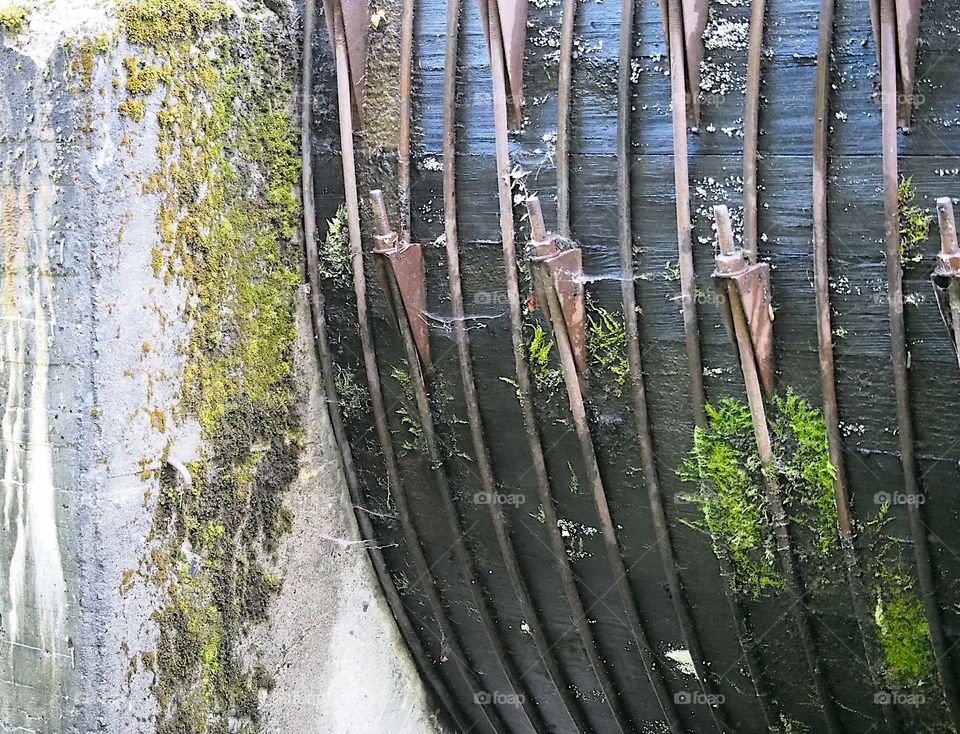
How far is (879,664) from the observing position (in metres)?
3.22

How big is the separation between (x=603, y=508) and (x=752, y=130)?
1350mm

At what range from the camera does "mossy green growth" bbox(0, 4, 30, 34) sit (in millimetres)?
3527

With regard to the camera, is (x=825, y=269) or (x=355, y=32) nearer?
(x=825, y=269)

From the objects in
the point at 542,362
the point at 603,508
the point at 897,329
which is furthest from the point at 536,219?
the point at 897,329

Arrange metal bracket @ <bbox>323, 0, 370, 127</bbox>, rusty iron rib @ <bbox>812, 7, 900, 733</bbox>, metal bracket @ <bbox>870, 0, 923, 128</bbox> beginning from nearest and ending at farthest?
metal bracket @ <bbox>870, 0, 923, 128</bbox>, rusty iron rib @ <bbox>812, 7, 900, 733</bbox>, metal bracket @ <bbox>323, 0, 370, 127</bbox>

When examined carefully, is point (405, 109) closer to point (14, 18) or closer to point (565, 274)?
point (565, 274)

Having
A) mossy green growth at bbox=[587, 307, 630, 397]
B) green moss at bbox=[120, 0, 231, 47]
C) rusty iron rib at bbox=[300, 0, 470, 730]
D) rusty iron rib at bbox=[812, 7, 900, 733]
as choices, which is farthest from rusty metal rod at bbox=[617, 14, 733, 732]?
green moss at bbox=[120, 0, 231, 47]

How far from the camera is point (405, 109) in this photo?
148 inches

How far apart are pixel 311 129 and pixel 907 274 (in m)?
2.30

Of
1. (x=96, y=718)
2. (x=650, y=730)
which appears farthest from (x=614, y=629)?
(x=96, y=718)

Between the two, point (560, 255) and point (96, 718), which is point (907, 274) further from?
point (96, 718)

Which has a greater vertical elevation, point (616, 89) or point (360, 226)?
point (616, 89)

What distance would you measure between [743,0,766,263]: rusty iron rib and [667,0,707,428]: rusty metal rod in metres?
0.18

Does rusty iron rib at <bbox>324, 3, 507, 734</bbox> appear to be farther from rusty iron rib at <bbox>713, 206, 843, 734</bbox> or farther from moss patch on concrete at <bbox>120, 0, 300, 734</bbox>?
rusty iron rib at <bbox>713, 206, 843, 734</bbox>
